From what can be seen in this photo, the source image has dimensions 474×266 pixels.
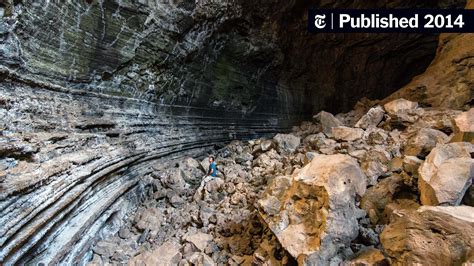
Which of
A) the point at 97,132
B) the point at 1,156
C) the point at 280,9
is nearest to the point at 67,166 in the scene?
the point at 1,156

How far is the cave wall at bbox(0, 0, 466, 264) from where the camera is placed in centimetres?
322

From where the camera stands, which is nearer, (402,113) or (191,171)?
(402,113)

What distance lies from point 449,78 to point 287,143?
3893mm

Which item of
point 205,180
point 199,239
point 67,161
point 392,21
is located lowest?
point 199,239

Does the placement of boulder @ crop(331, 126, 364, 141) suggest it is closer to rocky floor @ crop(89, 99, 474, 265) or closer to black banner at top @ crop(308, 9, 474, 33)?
rocky floor @ crop(89, 99, 474, 265)

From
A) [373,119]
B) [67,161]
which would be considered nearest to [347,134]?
[373,119]

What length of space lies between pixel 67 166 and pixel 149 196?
5.78 feet

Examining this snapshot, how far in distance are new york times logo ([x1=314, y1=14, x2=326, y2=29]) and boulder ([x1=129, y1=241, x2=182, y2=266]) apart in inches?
248

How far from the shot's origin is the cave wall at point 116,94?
322cm

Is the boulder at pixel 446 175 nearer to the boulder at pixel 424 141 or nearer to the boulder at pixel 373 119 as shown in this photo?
the boulder at pixel 424 141

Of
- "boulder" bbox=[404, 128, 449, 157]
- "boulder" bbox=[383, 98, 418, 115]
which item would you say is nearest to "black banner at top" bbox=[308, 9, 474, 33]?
"boulder" bbox=[383, 98, 418, 115]

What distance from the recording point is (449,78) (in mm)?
6078

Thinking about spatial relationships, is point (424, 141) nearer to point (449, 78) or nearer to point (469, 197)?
point (469, 197)

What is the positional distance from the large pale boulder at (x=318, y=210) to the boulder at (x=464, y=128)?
138cm
